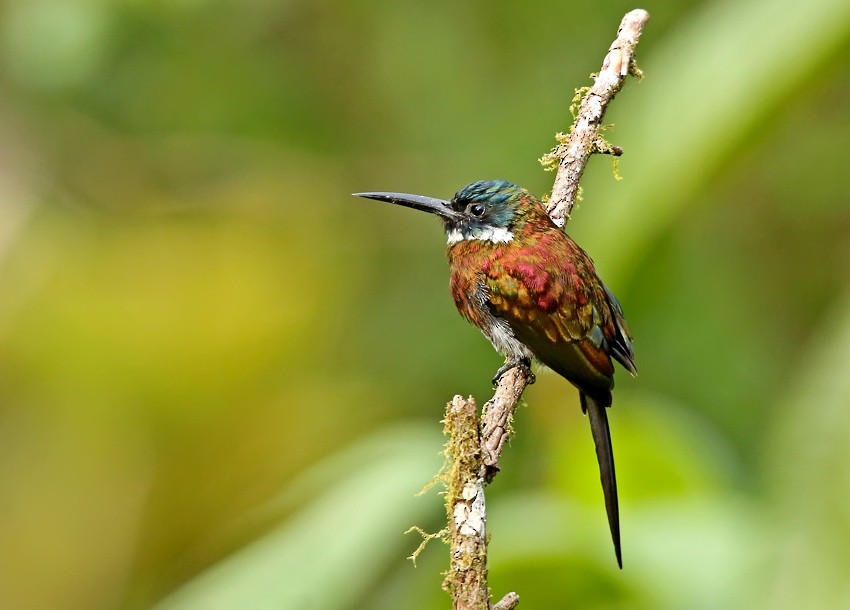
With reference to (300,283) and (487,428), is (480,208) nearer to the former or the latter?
(487,428)

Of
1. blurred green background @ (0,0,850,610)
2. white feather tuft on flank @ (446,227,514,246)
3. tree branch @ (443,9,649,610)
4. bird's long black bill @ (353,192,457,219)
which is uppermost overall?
blurred green background @ (0,0,850,610)

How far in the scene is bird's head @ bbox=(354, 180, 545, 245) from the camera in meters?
2.44

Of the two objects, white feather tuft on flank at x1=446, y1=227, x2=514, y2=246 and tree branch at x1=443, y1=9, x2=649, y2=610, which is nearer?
tree branch at x1=443, y1=9, x2=649, y2=610

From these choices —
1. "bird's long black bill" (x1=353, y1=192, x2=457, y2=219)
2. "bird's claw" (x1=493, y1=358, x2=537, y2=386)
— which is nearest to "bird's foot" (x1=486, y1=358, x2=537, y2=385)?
"bird's claw" (x1=493, y1=358, x2=537, y2=386)

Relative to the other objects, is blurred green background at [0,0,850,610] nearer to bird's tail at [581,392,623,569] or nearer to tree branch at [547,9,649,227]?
bird's tail at [581,392,623,569]

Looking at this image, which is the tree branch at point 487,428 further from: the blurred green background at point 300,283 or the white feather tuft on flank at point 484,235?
the blurred green background at point 300,283

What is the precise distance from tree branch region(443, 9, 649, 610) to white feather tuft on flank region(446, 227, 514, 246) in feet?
0.52

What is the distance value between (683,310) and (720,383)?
292 mm

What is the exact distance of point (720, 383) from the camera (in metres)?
3.95

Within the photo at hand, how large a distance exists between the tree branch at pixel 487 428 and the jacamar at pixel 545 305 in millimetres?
72

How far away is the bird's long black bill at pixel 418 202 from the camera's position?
7.95ft

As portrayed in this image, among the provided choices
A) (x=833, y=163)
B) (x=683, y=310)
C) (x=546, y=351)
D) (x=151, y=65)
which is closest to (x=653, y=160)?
(x=546, y=351)

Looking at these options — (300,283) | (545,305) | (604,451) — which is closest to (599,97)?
(545,305)

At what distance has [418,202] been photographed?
8.16ft
